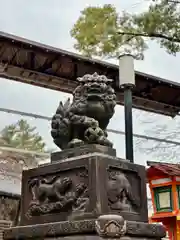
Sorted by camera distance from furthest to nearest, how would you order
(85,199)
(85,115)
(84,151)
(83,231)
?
(85,115) < (84,151) < (85,199) < (83,231)

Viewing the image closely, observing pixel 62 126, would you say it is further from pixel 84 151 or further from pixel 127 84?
pixel 127 84

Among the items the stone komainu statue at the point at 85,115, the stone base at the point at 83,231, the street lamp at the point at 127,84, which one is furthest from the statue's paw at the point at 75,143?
the street lamp at the point at 127,84

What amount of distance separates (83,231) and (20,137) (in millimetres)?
7769

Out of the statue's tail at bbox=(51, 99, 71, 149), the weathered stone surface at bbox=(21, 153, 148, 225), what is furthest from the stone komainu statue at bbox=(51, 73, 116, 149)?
the weathered stone surface at bbox=(21, 153, 148, 225)

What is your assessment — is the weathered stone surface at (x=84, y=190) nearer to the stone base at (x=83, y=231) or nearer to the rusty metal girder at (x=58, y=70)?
the stone base at (x=83, y=231)

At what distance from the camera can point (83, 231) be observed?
4.13 meters

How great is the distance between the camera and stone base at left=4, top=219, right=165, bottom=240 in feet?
13.3

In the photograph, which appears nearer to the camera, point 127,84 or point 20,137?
point 127,84

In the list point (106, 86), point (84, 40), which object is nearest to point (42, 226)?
point (106, 86)

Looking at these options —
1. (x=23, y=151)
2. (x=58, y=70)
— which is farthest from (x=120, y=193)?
(x=58, y=70)

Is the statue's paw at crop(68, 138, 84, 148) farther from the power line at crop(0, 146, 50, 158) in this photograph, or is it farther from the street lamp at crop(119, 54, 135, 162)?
the power line at crop(0, 146, 50, 158)

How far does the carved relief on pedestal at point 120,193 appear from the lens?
4.36 m

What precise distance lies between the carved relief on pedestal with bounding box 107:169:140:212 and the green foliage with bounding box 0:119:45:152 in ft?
19.8

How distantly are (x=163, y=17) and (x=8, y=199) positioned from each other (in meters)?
5.21
